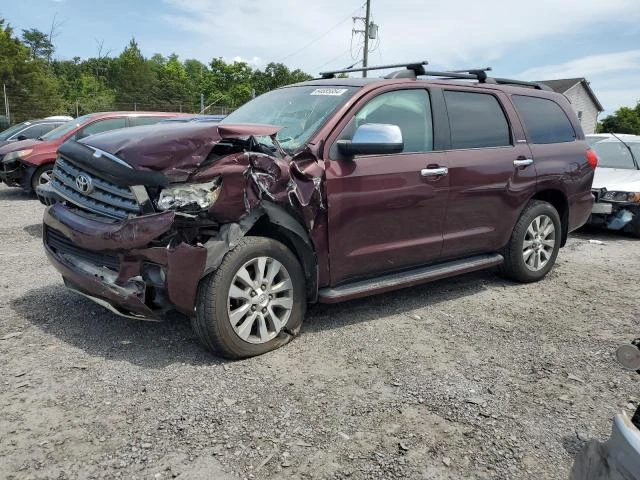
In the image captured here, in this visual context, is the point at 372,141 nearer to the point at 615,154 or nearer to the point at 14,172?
the point at 615,154

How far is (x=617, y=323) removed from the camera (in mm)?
4559

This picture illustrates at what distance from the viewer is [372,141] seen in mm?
3781

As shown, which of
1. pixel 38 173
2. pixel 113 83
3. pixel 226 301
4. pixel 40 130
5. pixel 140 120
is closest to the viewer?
pixel 226 301

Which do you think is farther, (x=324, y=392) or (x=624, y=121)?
(x=624, y=121)

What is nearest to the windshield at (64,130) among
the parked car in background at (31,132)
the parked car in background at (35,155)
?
the parked car in background at (35,155)

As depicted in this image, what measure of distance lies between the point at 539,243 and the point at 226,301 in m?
3.59

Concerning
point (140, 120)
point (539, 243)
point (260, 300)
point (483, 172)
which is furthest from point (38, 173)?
point (539, 243)

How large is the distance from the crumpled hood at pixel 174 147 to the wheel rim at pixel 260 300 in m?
0.74

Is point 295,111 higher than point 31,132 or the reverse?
higher

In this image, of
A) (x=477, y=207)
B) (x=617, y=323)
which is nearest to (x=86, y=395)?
(x=477, y=207)

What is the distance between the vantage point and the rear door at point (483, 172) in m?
4.64

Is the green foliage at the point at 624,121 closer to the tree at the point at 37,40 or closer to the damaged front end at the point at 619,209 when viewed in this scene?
the damaged front end at the point at 619,209

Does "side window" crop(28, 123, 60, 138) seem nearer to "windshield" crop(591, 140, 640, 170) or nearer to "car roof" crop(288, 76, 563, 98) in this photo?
"car roof" crop(288, 76, 563, 98)

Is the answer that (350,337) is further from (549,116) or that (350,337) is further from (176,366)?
(549,116)
